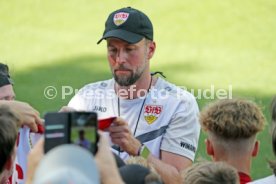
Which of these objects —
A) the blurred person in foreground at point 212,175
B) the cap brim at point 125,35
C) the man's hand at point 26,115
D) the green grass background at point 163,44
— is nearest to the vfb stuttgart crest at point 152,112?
the cap brim at point 125,35

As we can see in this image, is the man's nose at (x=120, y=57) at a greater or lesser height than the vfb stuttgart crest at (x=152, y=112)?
greater

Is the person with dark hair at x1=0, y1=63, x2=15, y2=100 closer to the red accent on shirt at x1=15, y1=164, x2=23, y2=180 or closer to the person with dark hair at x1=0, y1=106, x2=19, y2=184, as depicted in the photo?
the red accent on shirt at x1=15, y1=164, x2=23, y2=180

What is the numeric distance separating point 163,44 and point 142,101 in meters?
6.11

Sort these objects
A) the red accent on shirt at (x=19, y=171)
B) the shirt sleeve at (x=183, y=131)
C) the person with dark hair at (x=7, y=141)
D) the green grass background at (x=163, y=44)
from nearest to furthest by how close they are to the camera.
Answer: the person with dark hair at (x=7, y=141) → the red accent on shirt at (x=19, y=171) → the shirt sleeve at (x=183, y=131) → the green grass background at (x=163, y=44)

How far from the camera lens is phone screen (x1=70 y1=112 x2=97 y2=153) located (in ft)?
8.00

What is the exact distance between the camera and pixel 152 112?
515cm

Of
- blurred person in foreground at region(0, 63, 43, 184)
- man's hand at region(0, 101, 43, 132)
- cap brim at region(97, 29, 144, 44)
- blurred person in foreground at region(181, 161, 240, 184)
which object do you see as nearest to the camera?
blurred person in foreground at region(181, 161, 240, 184)

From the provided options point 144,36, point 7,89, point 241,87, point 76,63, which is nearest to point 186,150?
point 144,36

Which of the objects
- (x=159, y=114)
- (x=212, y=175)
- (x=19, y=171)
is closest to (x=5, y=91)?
(x=19, y=171)

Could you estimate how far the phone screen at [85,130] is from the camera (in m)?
2.44

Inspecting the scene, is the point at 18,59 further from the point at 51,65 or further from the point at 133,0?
the point at 133,0

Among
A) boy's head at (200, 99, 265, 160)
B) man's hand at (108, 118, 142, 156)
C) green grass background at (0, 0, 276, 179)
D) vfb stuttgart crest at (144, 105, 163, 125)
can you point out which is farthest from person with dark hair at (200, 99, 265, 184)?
green grass background at (0, 0, 276, 179)

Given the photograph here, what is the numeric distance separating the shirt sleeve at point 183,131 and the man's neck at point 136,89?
269mm

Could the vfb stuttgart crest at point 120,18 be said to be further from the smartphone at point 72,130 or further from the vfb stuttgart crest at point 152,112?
the smartphone at point 72,130
